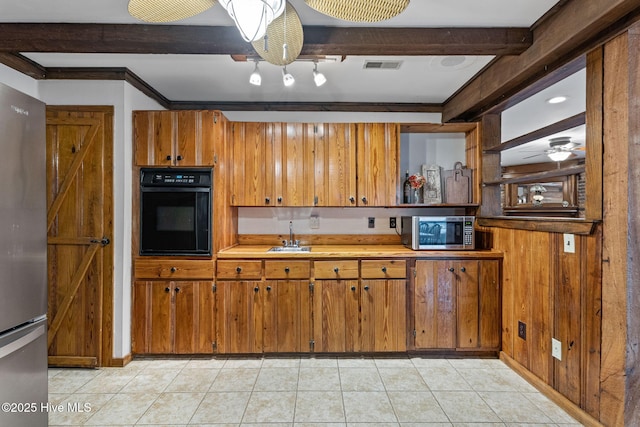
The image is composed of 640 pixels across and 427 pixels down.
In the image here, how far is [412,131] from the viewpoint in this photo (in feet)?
11.0

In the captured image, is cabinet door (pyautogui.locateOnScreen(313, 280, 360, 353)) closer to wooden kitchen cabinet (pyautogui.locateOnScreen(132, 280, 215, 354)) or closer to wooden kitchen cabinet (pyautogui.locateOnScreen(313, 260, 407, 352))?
wooden kitchen cabinet (pyautogui.locateOnScreen(313, 260, 407, 352))

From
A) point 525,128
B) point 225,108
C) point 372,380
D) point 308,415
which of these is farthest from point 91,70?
point 525,128

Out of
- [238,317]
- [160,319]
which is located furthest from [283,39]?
[160,319]

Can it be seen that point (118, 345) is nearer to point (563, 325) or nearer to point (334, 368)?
point (334, 368)

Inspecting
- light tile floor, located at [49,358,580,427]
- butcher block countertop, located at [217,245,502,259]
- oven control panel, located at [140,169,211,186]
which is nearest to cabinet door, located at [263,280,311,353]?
light tile floor, located at [49,358,580,427]

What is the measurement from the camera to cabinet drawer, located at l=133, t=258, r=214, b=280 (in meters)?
2.73

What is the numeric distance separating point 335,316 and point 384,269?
0.60 m

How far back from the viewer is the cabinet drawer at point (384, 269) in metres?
2.78

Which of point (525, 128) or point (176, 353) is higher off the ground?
point (525, 128)

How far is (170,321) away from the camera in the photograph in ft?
8.95

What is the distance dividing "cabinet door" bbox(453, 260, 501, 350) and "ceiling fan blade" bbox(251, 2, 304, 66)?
7.33 ft

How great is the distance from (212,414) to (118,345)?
3.84ft

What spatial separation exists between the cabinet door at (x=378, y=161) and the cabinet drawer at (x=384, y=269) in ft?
1.99

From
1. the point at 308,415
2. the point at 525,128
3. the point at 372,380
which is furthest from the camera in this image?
the point at 525,128
